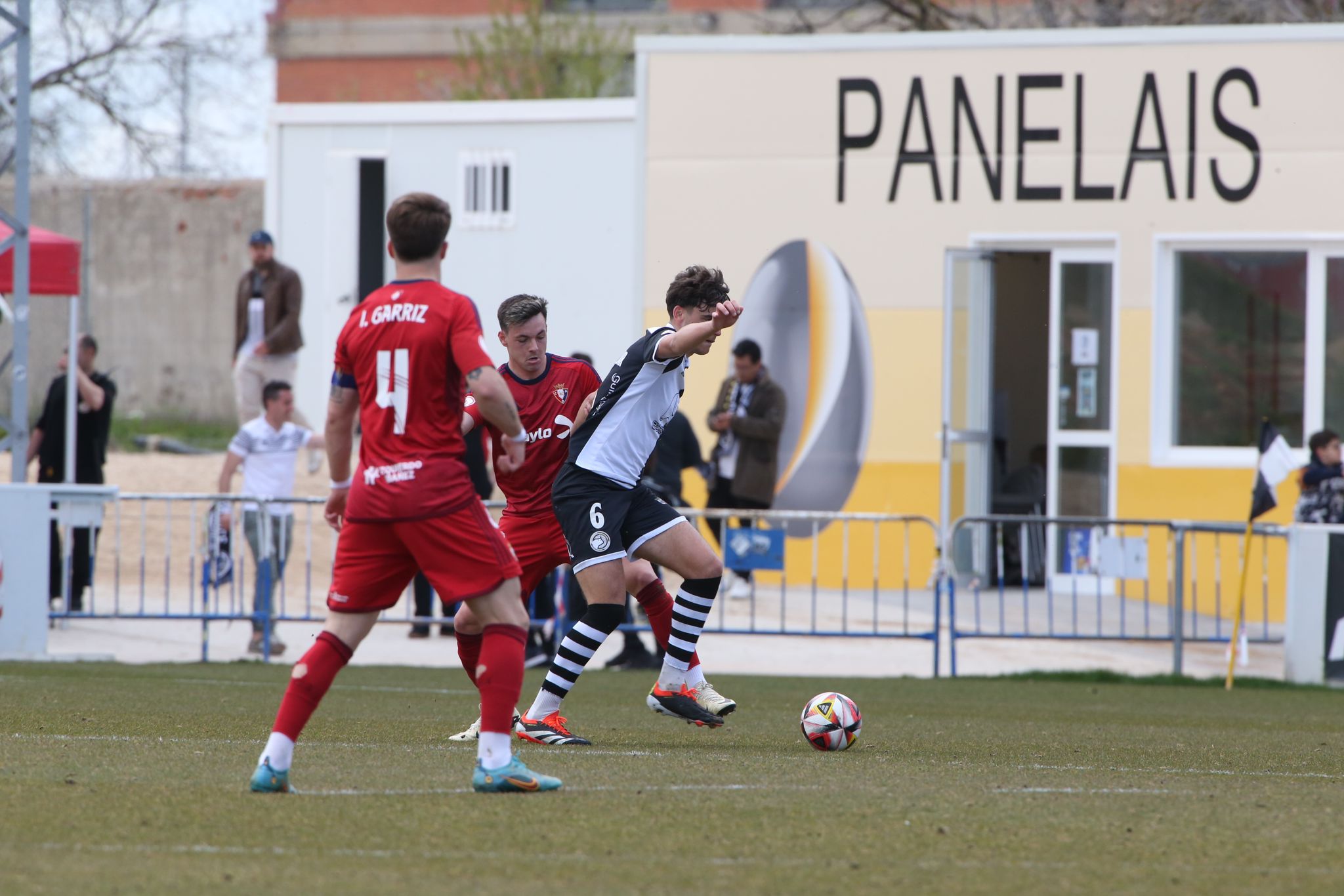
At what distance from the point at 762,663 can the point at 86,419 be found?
6068 mm

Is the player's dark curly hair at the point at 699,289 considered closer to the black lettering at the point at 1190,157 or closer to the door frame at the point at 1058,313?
the door frame at the point at 1058,313

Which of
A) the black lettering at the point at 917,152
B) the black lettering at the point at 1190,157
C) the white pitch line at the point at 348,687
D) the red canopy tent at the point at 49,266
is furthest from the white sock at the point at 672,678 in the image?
the black lettering at the point at 1190,157

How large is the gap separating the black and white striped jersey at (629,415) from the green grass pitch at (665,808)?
124cm

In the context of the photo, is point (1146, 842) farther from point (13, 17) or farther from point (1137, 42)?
point (1137, 42)

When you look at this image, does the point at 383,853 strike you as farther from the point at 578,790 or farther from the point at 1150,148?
the point at 1150,148

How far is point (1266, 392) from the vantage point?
54.7ft

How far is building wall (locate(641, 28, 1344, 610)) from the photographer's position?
16312 millimetres

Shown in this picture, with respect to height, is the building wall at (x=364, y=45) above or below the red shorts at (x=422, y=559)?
above

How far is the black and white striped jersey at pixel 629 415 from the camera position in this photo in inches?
312

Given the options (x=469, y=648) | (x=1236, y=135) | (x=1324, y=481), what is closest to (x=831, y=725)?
(x=469, y=648)

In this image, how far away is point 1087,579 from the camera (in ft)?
44.3

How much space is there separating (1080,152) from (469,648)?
10.6m

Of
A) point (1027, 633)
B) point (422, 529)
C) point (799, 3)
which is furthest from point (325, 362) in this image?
point (799, 3)

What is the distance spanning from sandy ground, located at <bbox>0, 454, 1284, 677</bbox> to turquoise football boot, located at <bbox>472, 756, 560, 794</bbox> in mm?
7548
